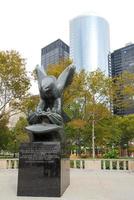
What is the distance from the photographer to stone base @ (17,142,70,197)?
7840 millimetres

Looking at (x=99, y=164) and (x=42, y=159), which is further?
(x=99, y=164)

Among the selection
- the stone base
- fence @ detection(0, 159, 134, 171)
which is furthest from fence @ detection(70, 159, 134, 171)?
the stone base

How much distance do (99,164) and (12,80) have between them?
926 centimetres

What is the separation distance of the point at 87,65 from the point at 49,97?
3206cm

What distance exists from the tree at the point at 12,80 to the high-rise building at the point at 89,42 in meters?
15.6

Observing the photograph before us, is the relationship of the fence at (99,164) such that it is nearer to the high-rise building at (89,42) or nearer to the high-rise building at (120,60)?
the high-rise building at (120,60)

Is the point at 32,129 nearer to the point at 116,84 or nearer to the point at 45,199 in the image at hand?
the point at 45,199

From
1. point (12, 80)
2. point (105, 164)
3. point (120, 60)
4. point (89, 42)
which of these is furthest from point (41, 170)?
point (89, 42)

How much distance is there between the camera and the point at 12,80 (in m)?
22.5

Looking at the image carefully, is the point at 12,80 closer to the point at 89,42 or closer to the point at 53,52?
the point at 53,52

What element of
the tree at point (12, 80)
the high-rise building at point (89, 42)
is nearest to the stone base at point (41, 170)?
the tree at point (12, 80)

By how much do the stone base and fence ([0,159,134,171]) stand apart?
10373 mm

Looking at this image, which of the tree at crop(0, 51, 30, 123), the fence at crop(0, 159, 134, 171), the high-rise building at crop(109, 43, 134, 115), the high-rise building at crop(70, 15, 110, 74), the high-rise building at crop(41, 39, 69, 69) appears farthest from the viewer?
the high-rise building at crop(70, 15, 110, 74)

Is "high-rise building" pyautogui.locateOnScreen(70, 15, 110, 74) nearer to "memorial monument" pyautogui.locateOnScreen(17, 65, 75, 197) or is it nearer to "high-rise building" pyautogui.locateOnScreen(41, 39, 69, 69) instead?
"high-rise building" pyautogui.locateOnScreen(41, 39, 69, 69)
